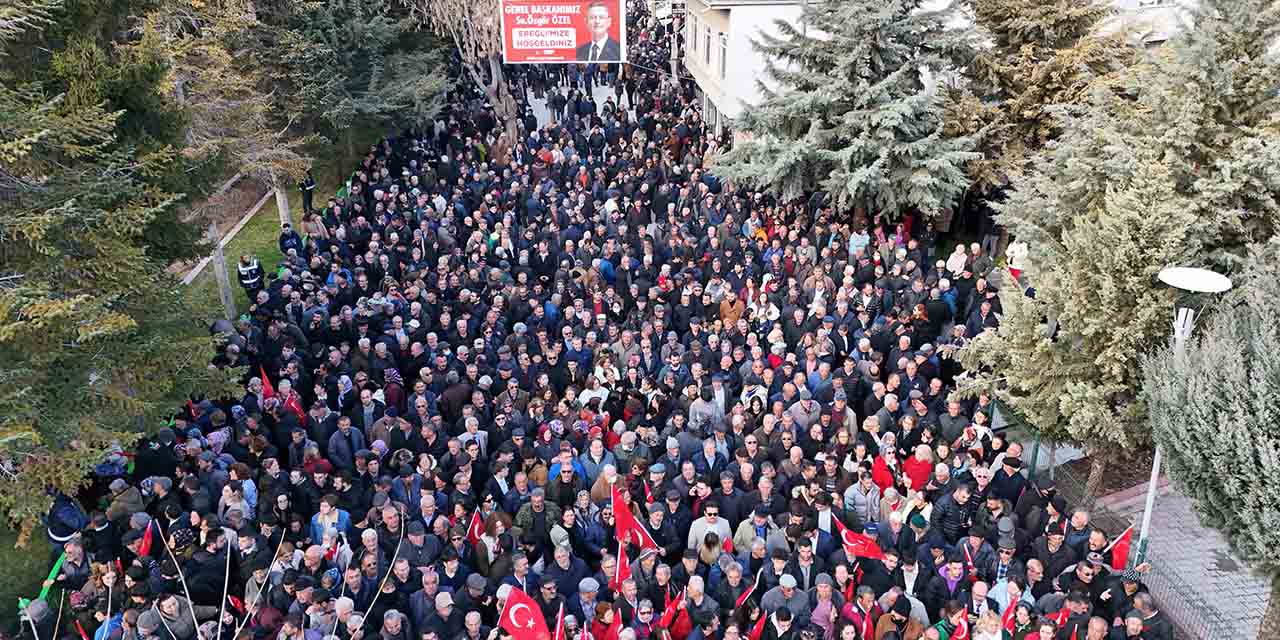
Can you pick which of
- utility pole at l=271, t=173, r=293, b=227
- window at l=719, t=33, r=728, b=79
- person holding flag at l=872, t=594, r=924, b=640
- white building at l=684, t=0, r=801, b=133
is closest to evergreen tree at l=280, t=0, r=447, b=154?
utility pole at l=271, t=173, r=293, b=227

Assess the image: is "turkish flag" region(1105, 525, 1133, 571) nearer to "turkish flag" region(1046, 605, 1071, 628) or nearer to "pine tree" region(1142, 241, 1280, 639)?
"pine tree" region(1142, 241, 1280, 639)

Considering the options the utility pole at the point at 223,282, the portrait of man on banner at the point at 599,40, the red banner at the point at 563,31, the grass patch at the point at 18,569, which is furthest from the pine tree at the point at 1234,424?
the red banner at the point at 563,31

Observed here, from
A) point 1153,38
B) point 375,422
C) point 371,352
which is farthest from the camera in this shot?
point 1153,38

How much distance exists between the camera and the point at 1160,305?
9.66 m

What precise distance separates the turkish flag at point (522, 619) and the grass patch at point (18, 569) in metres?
6.05

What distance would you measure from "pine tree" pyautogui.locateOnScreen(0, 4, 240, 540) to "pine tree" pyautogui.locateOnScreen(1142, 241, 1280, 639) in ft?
30.6

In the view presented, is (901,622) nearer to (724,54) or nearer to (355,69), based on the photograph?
(724,54)

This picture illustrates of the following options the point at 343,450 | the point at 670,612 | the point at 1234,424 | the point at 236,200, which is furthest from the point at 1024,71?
the point at 236,200

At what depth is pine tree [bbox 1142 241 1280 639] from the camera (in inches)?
289

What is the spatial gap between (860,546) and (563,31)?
18.6m

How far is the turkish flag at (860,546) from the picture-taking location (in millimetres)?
8516

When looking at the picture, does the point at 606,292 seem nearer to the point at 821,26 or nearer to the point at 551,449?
the point at 551,449

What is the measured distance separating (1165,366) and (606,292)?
7.82 m

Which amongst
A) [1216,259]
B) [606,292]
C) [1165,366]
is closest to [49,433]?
[606,292]
